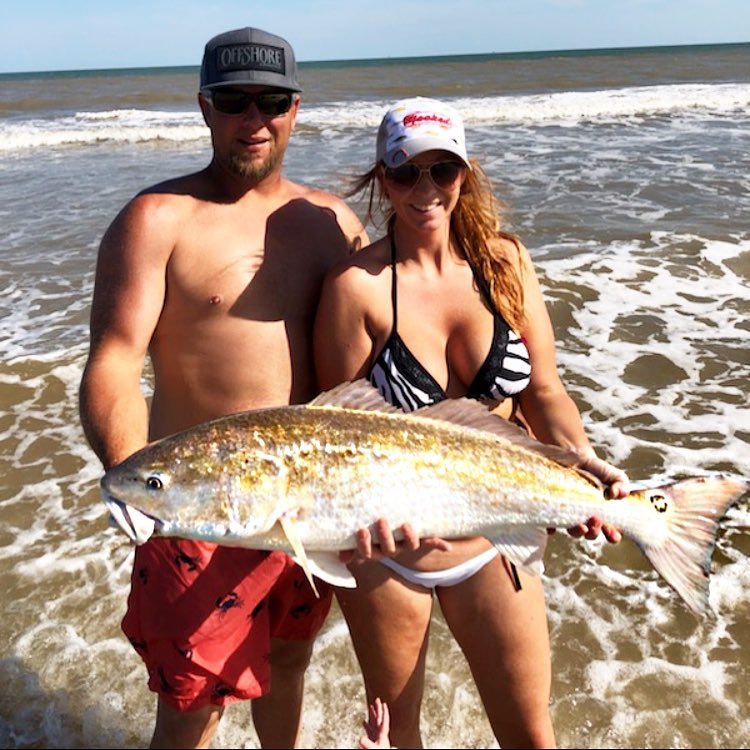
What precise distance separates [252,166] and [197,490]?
57.0 inches

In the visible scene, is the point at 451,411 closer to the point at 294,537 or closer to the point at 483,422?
the point at 483,422

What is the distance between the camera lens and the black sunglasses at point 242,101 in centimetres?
300

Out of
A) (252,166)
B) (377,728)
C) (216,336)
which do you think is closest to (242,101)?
(252,166)

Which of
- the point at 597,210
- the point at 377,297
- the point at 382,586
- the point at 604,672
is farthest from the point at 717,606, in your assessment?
the point at 597,210

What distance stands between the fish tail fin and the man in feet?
4.76

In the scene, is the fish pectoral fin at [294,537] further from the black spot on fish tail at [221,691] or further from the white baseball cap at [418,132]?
the white baseball cap at [418,132]

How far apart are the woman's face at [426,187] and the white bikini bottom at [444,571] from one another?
1342 mm

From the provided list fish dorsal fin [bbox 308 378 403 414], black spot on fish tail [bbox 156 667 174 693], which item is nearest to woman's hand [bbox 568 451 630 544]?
fish dorsal fin [bbox 308 378 403 414]

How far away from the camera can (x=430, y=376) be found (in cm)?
291

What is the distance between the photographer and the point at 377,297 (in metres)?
2.89

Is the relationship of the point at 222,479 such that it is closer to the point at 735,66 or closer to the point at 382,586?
the point at 382,586

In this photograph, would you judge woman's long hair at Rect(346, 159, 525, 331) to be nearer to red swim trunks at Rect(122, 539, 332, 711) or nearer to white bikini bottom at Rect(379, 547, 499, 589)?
white bikini bottom at Rect(379, 547, 499, 589)

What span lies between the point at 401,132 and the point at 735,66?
52.8m

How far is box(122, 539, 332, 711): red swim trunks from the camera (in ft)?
9.39
